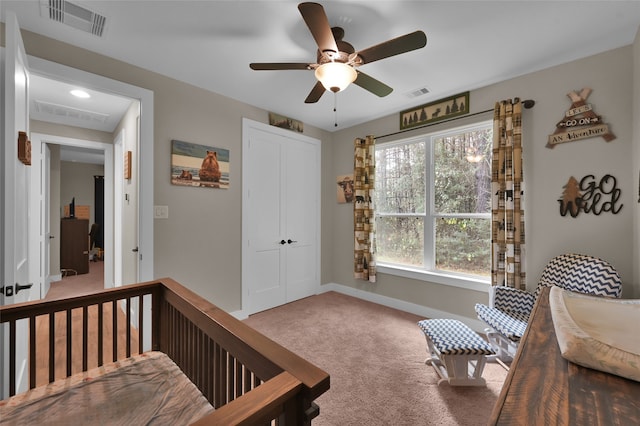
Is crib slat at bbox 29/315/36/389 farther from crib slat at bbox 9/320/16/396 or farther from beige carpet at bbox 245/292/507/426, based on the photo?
beige carpet at bbox 245/292/507/426

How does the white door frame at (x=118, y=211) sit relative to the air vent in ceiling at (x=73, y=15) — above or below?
below

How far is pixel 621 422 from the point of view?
0.59 m

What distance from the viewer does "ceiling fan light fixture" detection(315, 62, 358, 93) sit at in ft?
5.66

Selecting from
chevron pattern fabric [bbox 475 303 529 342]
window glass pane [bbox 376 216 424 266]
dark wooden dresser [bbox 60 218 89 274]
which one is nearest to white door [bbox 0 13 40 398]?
chevron pattern fabric [bbox 475 303 529 342]

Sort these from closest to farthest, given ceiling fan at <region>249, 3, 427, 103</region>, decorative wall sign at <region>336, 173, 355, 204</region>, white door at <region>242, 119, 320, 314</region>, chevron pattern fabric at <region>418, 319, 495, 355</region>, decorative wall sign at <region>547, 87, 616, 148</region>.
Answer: ceiling fan at <region>249, 3, 427, 103</region>, chevron pattern fabric at <region>418, 319, 495, 355</region>, decorative wall sign at <region>547, 87, 616, 148</region>, white door at <region>242, 119, 320, 314</region>, decorative wall sign at <region>336, 173, 355, 204</region>

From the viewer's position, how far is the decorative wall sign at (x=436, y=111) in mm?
2836

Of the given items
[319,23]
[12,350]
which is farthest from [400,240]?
[12,350]

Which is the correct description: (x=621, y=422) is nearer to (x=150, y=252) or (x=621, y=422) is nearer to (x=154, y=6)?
(x=154, y=6)

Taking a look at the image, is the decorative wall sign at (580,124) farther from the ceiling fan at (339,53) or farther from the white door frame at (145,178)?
the white door frame at (145,178)

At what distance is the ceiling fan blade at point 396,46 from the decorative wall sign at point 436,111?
155cm

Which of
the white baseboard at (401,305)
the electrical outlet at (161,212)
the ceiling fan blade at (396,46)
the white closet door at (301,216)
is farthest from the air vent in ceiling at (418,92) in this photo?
the electrical outlet at (161,212)

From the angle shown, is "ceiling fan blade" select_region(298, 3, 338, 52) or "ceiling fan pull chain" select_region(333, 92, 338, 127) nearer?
"ceiling fan blade" select_region(298, 3, 338, 52)

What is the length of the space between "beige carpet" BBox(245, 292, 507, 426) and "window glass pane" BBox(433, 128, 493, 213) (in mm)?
1434

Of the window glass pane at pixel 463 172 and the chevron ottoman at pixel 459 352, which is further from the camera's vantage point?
the window glass pane at pixel 463 172
